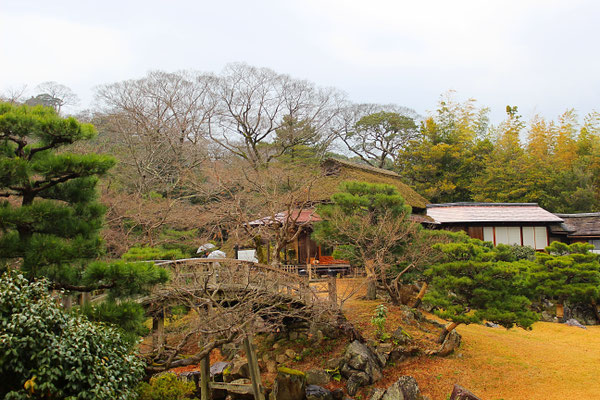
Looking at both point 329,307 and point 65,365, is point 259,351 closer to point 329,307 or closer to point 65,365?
point 329,307

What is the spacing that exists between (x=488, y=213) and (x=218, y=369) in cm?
1481

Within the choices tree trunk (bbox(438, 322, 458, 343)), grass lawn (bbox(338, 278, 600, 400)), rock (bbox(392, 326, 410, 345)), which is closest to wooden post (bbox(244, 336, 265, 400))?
grass lawn (bbox(338, 278, 600, 400))

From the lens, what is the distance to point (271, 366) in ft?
39.8

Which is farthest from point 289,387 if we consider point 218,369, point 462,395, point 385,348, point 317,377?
point 462,395

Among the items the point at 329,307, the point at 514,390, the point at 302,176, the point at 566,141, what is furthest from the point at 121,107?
the point at 566,141

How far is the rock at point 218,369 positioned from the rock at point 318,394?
2747 mm

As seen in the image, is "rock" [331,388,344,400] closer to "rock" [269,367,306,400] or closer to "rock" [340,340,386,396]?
"rock" [340,340,386,396]

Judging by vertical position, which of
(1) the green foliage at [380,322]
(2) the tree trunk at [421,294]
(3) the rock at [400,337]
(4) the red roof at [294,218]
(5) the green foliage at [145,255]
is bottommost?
(3) the rock at [400,337]

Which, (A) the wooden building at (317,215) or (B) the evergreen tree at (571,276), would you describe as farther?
(A) the wooden building at (317,215)

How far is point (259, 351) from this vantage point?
1288 cm

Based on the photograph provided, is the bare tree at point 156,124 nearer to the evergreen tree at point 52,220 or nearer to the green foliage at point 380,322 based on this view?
the green foliage at point 380,322

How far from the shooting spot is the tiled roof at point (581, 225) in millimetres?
20125

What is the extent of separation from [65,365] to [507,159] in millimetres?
25601

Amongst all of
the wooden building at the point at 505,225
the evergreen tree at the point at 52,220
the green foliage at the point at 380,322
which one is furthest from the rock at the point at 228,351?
the wooden building at the point at 505,225
